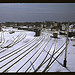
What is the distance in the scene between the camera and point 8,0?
1.06 metres

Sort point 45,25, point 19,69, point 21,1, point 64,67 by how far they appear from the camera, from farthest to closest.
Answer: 1. point 45,25
2. point 64,67
3. point 19,69
4. point 21,1

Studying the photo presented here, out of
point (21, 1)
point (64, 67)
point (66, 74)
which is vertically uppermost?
point (21, 1)

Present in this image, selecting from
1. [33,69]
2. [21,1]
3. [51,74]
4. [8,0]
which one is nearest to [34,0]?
[21,1]

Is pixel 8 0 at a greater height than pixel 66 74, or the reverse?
pixel 8 0

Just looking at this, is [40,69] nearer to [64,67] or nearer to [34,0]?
[64,67]

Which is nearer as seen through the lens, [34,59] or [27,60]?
[27,60]

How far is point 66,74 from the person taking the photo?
3.71 ft

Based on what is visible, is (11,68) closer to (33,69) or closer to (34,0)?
(33,69)

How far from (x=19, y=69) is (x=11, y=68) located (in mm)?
610

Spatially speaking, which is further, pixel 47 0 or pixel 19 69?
pixel 19 69

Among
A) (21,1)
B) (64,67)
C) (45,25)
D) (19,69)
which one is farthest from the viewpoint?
(45,25)

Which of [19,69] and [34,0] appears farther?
[19,69]

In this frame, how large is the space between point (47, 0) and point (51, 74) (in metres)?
0.79

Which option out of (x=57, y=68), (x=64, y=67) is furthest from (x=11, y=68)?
(x=64, y=67)
